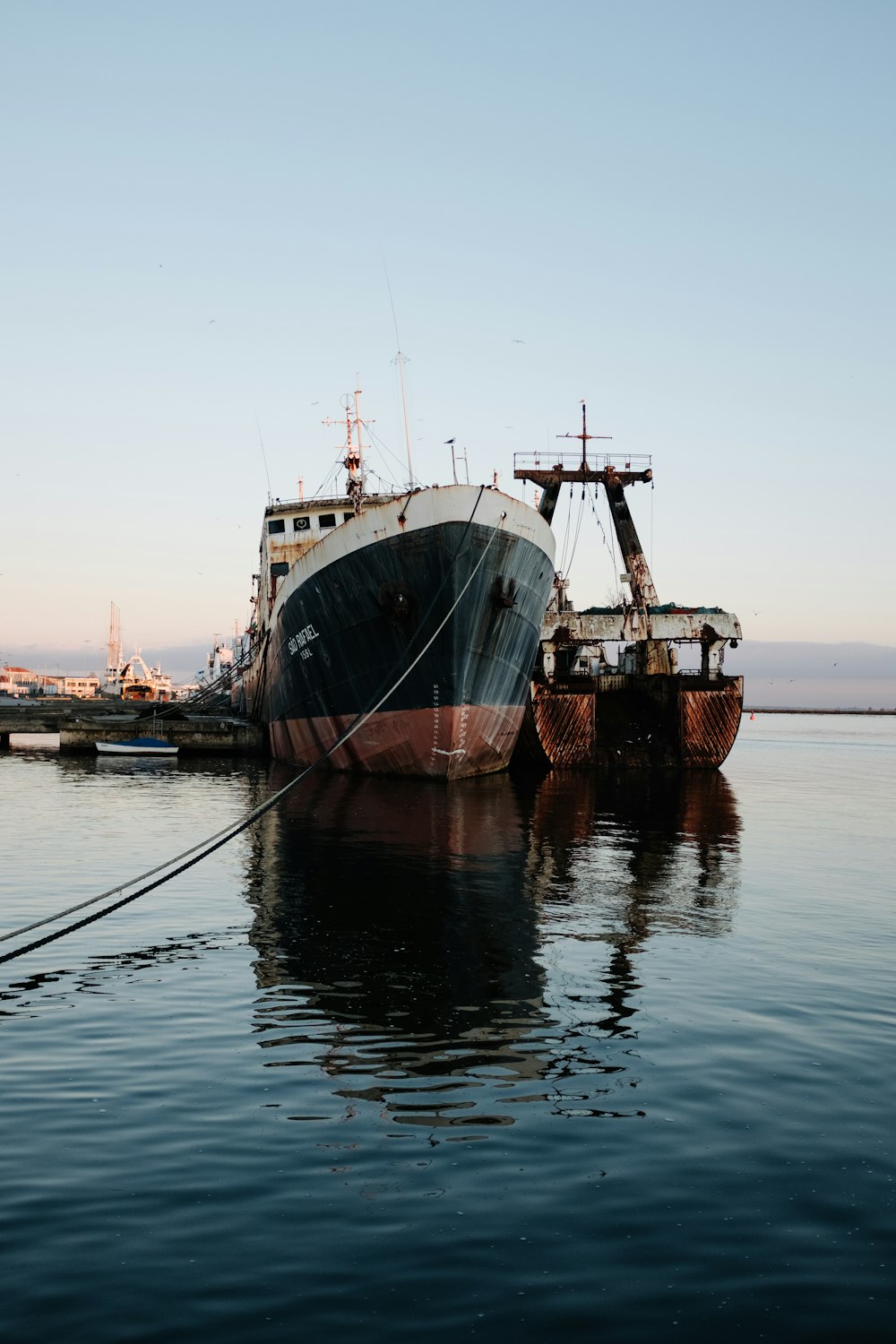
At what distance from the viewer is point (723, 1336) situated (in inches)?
209

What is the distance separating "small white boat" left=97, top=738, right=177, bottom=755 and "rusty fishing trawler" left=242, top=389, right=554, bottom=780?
1864cm

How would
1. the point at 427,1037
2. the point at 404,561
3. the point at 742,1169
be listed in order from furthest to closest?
the point at 404,561 → the point at 427,1037 → the point at 742,1169

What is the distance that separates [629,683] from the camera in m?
56.8

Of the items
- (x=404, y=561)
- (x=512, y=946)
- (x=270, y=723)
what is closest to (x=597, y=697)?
(x=270, y=723)

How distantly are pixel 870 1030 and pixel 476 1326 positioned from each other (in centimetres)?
662

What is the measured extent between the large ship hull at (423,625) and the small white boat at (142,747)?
66.6 feet

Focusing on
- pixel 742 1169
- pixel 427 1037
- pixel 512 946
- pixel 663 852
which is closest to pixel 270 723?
pixel 663 852

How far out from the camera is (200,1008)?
11.1 meters

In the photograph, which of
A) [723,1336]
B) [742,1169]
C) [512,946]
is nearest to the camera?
[723,1336]

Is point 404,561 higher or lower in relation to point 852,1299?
higher

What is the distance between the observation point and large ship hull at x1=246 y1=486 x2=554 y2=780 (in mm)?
32500

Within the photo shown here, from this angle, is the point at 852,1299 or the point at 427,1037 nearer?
the point at 852,1299

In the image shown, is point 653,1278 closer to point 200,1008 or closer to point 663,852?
point 200,1008

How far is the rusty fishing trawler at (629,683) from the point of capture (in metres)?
51.2
